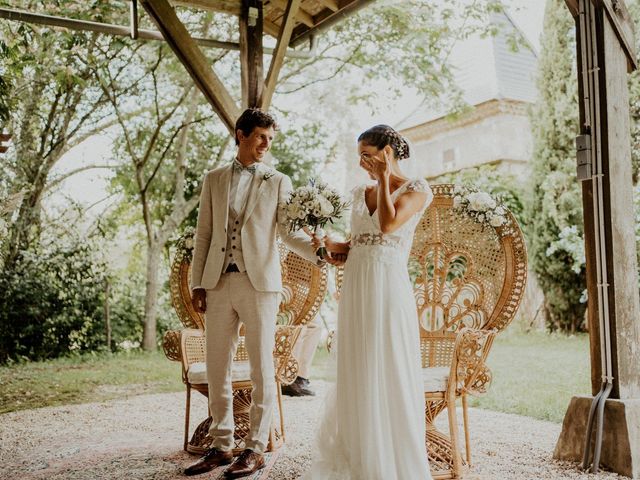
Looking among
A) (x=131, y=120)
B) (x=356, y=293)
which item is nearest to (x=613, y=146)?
(x=356, y=293)

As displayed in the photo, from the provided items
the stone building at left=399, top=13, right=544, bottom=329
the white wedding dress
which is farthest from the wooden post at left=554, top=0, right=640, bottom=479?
the stone building at left=399, top=13, right=544, bottom=329

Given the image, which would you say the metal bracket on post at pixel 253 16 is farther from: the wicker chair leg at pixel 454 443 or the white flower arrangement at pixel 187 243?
the wicker chair leg at pixel 454 443

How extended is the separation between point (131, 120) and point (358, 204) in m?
7.24

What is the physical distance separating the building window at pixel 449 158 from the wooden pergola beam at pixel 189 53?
997cm

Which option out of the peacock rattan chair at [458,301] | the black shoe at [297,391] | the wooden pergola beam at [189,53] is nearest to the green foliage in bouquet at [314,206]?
the peacock rattan chair at [458,301]

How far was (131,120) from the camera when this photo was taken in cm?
942

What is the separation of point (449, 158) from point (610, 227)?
1106cm

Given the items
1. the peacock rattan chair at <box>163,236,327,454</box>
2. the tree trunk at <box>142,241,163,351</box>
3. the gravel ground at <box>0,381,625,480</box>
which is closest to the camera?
the gravel ground at <box>0,381,625,480</box>

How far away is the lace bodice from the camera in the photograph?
2912 mm

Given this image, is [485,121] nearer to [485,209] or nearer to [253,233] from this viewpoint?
[485,209]

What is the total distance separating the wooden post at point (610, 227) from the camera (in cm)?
315

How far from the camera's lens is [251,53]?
15.4ft

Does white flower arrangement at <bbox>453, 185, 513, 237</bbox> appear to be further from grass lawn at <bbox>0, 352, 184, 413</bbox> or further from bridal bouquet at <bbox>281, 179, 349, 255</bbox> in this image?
grass lawn at <bbox>0, 352, 184, 413</bbox>

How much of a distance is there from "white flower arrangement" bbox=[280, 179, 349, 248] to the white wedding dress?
0.48 feet
